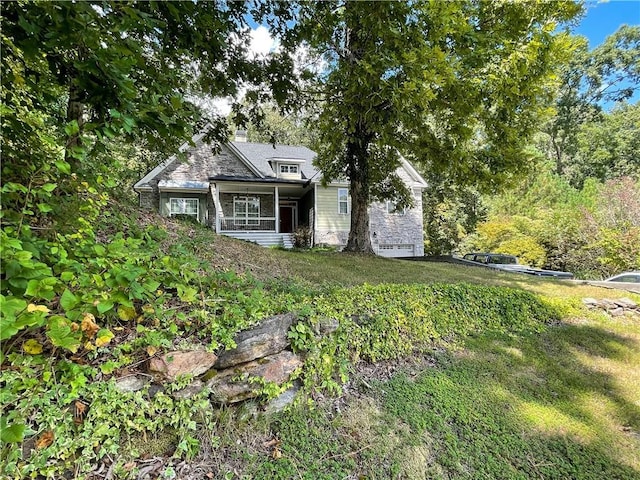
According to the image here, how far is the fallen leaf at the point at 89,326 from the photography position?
1.98 m

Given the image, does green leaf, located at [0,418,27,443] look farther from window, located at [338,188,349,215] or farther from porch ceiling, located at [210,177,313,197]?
window, located at [338,188,349,215]

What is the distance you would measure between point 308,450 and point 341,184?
50.3ft

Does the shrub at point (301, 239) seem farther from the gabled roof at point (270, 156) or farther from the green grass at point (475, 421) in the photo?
the green grass at point (475, 421)

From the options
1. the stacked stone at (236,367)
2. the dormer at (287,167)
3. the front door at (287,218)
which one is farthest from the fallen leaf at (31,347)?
the front door at (287,218)

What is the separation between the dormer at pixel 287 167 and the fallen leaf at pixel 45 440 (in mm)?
15909

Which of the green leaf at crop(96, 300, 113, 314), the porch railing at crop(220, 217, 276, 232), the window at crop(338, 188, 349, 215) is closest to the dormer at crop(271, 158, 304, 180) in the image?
the window at crop(338, 188, 349, 215)

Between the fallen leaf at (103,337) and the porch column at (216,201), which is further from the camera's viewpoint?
the porch column at (216,201)

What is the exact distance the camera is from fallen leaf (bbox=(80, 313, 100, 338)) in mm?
1979

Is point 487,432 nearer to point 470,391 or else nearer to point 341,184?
point 470,391

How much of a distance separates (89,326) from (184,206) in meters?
15.0

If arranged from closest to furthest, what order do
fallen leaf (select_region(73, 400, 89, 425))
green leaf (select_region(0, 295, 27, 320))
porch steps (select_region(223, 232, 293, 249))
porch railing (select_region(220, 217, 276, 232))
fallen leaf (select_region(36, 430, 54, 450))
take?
green leaf (select_region(0, 295, 27, 320)), fallen leaf (select_region(36, 430, 54, 450)), fallen leaf (select_region(73, 400, 89, 425)), porch steps (select_region(223, 232, 293, 249)), porch railing (select_region(220, 217, 276, 232))

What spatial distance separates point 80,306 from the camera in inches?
74.5

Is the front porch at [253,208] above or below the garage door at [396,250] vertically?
above

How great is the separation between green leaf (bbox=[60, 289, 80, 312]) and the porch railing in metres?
14.2
